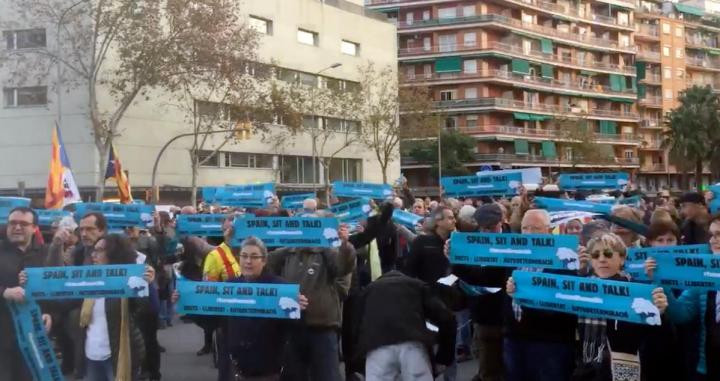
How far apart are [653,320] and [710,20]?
9812 cm

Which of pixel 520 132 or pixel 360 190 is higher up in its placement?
pixel 520 132

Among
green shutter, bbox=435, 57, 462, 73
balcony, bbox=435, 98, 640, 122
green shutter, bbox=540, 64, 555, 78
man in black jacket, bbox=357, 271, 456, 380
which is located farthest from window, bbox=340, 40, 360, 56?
man in black jacket, bbox=357, 271, 456, 380

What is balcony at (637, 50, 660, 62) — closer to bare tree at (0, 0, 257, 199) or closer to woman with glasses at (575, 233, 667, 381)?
bare tree at (0, 0, 257, 199)

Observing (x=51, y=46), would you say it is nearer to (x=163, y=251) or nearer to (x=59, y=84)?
(x=59, y=84)

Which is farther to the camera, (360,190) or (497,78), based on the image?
(497,78)

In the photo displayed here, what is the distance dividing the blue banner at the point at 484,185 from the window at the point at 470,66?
57.5 metres

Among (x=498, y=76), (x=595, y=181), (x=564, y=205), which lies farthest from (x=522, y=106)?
(x=564, y=205)

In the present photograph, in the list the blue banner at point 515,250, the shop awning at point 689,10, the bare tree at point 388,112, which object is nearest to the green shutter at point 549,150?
the bare tree at point 388,112

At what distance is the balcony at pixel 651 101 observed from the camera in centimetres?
8394

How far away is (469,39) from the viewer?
68500 mm

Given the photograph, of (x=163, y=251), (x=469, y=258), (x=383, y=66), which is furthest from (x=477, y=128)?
(x=469, y=258)

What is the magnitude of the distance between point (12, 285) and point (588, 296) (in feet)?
12.9

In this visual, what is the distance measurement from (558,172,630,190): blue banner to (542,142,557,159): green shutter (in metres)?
60.8

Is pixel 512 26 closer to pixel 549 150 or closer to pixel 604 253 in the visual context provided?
pixel 549 150
